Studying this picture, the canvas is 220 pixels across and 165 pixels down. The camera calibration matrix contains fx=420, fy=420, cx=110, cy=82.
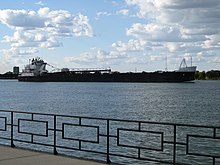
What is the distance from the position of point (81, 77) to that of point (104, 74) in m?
14.0

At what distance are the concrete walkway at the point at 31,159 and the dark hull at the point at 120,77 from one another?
162 meters

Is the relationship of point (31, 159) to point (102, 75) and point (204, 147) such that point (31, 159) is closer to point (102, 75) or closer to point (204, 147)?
point (204, 147)

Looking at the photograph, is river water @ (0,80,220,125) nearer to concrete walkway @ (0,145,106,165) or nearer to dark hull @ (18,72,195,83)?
concrete walkway @ (0,145,106,165)

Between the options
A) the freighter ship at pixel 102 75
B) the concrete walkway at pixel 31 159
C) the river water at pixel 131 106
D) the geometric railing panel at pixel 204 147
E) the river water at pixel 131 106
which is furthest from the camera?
the freighter ship at pixel 102 75

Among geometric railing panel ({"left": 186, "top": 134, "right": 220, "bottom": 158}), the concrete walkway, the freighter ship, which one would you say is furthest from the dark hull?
the concrete walkway

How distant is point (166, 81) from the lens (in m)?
176

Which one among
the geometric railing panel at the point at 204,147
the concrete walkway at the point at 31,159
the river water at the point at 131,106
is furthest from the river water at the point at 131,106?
the concrete walkway at the point at 31,159

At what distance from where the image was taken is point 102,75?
188500 mm

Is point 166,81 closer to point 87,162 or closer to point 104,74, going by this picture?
point 104,74

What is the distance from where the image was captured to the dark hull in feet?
567

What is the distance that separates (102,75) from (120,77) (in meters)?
8.98

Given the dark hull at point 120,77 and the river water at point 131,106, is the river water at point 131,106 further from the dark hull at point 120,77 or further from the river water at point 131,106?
the dark hull at point 120,77

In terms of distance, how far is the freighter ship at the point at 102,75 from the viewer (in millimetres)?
172250

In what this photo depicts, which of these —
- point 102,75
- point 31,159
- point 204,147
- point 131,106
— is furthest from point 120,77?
point 31,159
